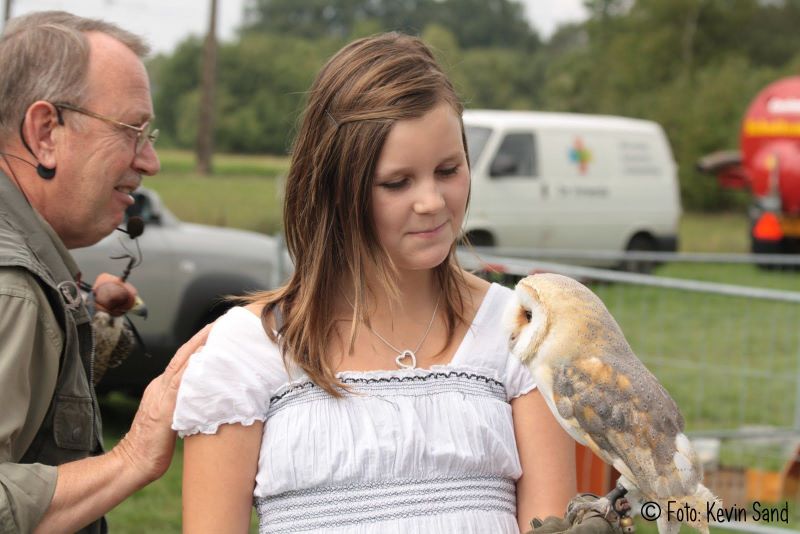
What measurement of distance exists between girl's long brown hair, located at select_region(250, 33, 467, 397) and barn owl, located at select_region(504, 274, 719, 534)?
0.33 metres

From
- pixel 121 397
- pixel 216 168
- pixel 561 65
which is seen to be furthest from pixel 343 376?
pixel 561 65

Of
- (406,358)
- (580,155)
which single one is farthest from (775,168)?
(406,358)

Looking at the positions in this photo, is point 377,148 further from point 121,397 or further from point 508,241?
point 508,241

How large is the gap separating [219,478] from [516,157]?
1255cm

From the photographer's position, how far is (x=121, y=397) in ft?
24.1

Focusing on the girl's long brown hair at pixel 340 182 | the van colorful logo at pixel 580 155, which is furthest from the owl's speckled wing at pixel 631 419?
the van colorful logo at pixel 580 155

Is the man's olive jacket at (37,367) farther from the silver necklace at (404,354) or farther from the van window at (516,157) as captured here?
the van window at (516,157)

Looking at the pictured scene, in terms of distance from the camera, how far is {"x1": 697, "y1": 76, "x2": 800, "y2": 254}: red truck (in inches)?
667

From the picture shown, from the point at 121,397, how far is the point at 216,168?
20139 millimetres

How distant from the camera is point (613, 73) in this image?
40.8 m

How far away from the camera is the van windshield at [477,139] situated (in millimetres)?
13570

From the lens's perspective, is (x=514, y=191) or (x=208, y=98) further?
(x=208, y=98)

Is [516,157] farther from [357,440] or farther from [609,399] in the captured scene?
[609,399]

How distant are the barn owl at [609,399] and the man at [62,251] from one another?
646 millimetres
